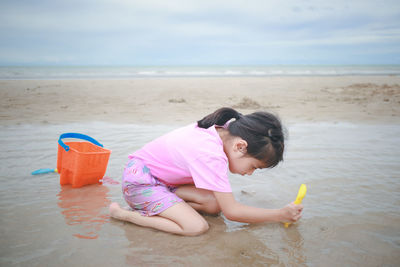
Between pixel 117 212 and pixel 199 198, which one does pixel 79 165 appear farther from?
pixel 199 198

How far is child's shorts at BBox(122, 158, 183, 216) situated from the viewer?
80.0 inches

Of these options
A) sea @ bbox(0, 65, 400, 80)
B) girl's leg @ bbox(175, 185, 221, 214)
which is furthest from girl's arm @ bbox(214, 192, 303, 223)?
sea @ bbox(0, 65, 400, 80)

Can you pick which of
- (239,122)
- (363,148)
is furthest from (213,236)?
(363,148)

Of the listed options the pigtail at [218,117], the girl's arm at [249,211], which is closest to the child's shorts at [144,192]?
the girl's arm at [249,211]

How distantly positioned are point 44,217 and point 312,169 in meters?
2.60

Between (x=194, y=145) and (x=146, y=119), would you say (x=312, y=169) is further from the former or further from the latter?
(x=146, y=119)

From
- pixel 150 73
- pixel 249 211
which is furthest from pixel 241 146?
pixel 150 73

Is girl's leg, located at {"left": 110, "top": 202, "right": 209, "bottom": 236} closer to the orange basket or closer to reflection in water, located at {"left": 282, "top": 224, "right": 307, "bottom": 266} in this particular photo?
reflection in water, located at {"left": 282, "top": 224, "right": 307, "bottom": 266}

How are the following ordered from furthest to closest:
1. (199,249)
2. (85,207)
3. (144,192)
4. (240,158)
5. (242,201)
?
(242,201), (85,207), (144,192), (240,158), (199,249)

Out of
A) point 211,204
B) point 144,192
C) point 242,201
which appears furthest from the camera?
point 242,201

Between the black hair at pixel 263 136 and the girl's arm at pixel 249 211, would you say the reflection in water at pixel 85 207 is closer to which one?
the girl's arm at pixel 249 211

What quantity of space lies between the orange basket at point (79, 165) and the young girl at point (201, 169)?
58 centimetres

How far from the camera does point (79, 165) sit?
2557mm

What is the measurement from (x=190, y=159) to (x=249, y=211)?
1.64 ft
